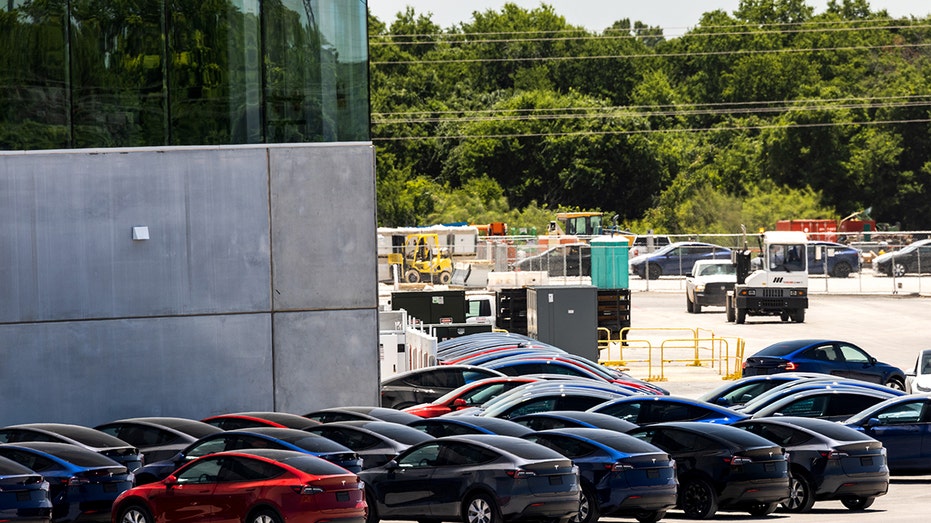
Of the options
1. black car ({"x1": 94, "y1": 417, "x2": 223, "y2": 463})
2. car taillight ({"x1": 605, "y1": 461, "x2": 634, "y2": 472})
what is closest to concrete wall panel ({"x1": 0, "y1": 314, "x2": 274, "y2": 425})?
black car ({"x1": 94, "y1": 417, "x2": 223, "y2": 463})

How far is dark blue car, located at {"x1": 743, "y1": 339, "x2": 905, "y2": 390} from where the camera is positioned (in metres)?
30.7

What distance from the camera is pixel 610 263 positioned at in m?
49.6

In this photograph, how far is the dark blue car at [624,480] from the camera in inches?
666

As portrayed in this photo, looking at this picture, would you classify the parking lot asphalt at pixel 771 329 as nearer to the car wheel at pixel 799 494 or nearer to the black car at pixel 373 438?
the car wheel at pixel 799 494

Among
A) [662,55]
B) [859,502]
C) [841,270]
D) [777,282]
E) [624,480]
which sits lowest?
[859,502]

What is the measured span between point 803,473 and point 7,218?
13.9m

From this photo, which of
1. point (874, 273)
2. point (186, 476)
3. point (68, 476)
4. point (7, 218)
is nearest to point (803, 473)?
point (186, 476)

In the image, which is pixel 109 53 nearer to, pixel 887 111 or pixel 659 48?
pixel 887 111

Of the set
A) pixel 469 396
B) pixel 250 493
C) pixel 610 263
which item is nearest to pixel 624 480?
pixel 250 493

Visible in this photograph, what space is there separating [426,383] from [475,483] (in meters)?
9.73

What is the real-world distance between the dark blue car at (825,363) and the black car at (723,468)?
12911 millimetres

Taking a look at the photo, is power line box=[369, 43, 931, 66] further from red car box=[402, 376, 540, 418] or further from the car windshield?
red car box=[402, 376, 540, 418]

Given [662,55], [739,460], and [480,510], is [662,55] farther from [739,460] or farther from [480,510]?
[480,510]

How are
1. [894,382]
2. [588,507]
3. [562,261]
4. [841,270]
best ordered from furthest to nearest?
1. [841,270]
2. [562,261]
3. [894,382]
4. [588,507]
